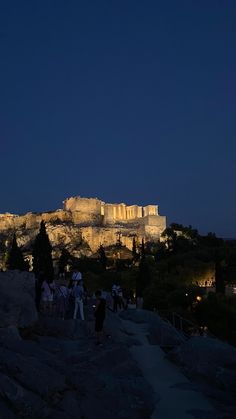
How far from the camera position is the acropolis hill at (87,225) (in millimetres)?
102938

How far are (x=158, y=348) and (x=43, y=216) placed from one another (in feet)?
344

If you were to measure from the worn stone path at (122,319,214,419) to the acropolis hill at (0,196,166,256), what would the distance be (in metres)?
84.2

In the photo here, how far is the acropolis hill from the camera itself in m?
103

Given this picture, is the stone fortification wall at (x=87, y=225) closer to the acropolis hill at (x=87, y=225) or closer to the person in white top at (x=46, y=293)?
the acropolis hill at (x=87, y=225)

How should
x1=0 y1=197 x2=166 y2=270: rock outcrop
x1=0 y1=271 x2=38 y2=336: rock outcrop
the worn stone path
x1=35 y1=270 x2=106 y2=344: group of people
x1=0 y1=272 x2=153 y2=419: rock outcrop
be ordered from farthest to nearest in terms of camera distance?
x1=0 y1=197 x2=166 y2=270: rock outcrop → x1=35 y1=270 x2=106 y2=344: group of people → x1=0 y1=271 x2=38 y2=336: rock outcrop → the worn stone path → x1=0 y1=272 x2=153 y2=419: rock outcrop

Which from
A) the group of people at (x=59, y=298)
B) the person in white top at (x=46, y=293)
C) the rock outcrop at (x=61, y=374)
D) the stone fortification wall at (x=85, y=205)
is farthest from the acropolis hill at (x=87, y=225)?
the rock outcrop at (x=61, y=374)

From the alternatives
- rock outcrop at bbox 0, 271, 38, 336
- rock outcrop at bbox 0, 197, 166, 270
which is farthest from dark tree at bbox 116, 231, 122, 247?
rock outcrop at bbox 0, 271, 38, 336

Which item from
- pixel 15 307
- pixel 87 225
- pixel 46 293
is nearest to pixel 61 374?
pixel 15 307

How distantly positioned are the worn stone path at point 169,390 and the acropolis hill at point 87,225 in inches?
3313

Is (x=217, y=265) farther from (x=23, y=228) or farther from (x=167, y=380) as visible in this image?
(x=23, y=228)

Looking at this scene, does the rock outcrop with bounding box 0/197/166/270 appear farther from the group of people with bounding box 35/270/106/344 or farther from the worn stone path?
the worn stone path

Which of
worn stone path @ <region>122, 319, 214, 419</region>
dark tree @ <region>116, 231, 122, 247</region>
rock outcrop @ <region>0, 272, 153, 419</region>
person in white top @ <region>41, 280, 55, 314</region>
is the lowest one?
worn stone path @ <region>122, 319, 214, 419</region>

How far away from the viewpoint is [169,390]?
28.8 ft

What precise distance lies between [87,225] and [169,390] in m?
104
